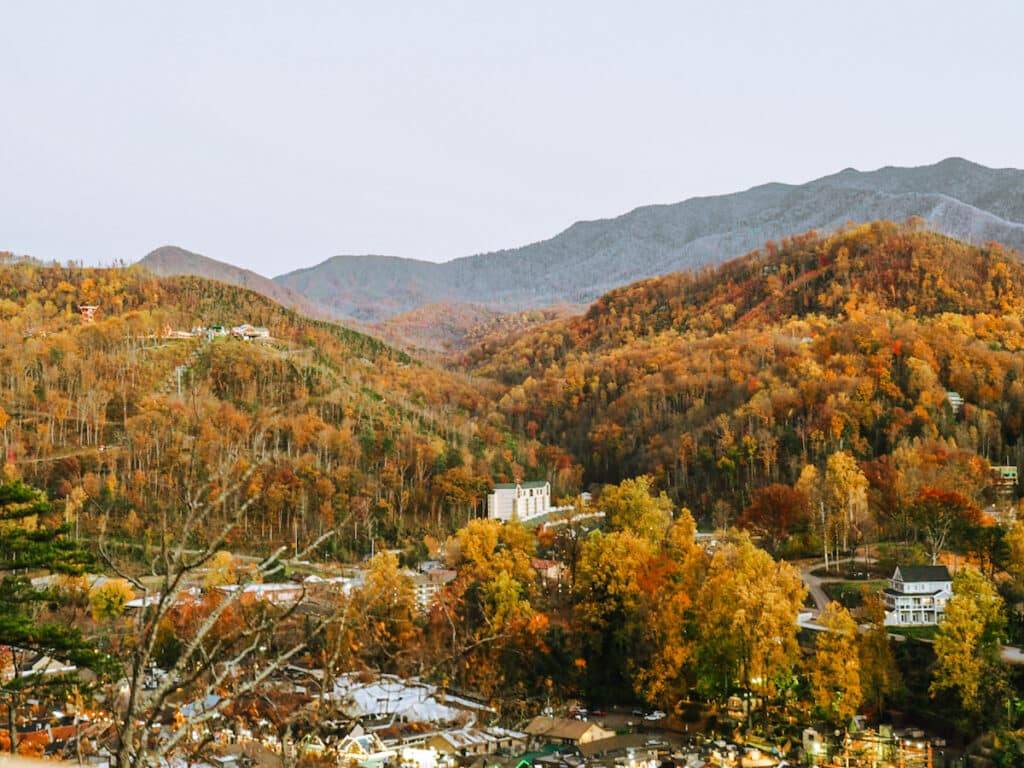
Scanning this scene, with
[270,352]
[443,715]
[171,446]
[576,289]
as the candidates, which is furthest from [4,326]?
A: [576,289]

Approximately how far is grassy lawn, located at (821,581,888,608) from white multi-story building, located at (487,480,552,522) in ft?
54.1

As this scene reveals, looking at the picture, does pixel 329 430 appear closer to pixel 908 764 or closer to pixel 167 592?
pixel 908 764

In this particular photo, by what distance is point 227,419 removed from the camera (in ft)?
166

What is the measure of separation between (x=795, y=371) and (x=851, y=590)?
26581 millimetres

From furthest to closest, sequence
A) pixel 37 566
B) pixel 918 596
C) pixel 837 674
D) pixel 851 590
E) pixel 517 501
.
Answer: pixel 517 501
pixel 851 590
pixel 918 596
pixel 837 674
pixel 37 566

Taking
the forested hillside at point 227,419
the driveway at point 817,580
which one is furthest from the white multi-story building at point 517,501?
the driveway at point 817,580

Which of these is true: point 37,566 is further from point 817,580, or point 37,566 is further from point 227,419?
point 227,419

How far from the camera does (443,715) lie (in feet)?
79.8

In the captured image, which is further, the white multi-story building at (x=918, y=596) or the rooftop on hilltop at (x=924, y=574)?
the rooftop on hilltop at (x=924, y=574)

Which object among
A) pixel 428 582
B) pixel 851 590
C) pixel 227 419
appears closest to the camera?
pixel 851 590

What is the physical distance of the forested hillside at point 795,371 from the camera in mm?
46562

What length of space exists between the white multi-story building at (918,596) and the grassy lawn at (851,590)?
4.27ft

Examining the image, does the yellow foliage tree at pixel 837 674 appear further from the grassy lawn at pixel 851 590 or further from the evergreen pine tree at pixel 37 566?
the evergreen pine tree at pixel 37 566

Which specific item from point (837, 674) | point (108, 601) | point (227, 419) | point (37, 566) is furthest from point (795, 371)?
point (37, 566)
